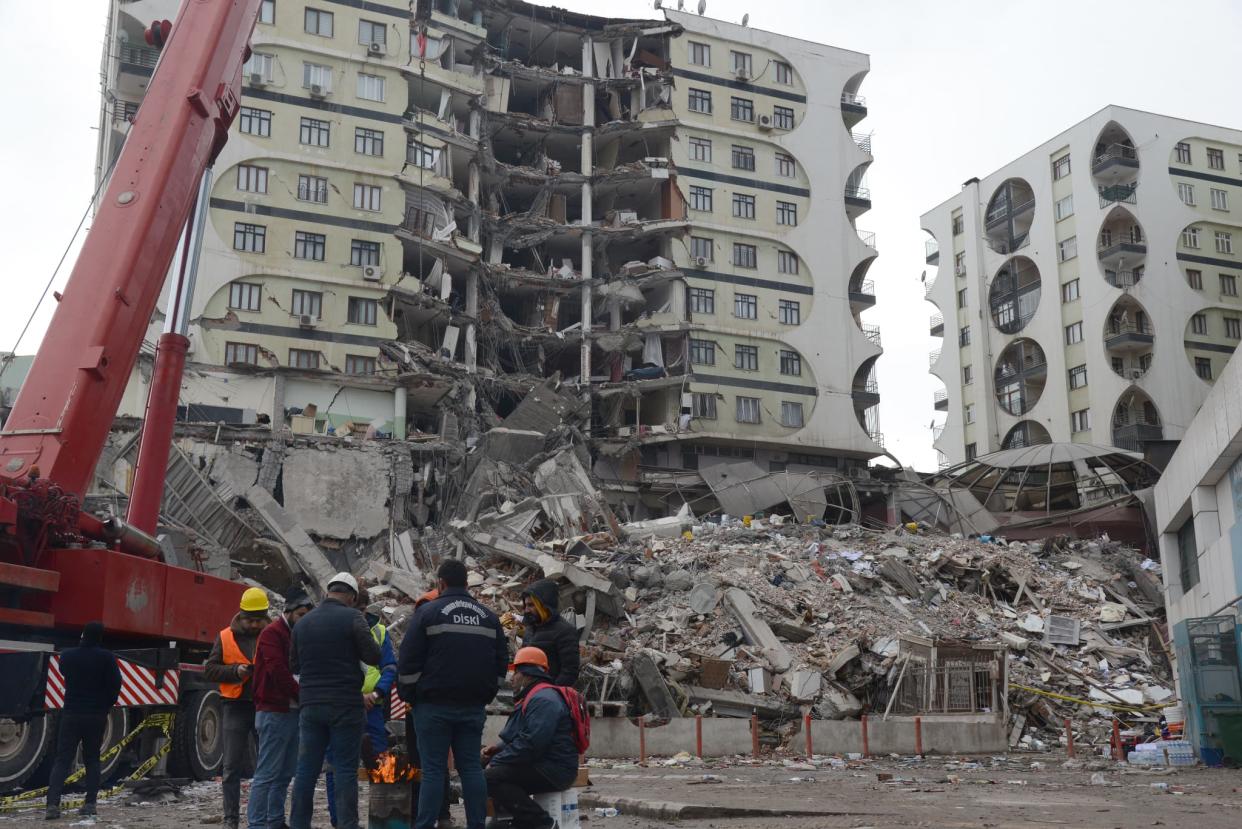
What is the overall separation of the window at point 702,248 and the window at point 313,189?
15876mm

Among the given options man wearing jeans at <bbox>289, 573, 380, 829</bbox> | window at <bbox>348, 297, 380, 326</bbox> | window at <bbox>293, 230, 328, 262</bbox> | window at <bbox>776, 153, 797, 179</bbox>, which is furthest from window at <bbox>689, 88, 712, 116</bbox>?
man wearing jeans at <bbox>289, 573, 380, 829</bbox>

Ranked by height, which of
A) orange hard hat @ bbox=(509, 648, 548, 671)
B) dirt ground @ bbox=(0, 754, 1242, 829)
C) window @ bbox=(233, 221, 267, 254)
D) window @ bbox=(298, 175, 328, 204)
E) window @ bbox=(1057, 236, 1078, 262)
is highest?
window @ bbox=(1057, 236, 1078, 262)

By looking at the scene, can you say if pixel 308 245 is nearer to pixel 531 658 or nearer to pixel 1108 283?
pixel 1108 283

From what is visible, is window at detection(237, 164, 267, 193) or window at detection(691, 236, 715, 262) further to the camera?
window at detection(691, 236, 715, 262)

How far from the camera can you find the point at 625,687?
20.2 m

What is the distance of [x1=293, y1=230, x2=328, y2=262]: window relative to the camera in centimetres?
4288

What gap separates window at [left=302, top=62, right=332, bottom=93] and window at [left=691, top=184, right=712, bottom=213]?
1609cm

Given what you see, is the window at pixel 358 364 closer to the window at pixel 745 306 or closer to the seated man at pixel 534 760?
the window at pixel 745 306

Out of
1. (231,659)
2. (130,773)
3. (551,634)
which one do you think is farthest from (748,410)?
(231,659)

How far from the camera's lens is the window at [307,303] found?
4219 cm

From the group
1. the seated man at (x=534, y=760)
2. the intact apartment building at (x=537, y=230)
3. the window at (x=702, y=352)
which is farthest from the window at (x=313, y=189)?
the seated man at (x=534, y=760)

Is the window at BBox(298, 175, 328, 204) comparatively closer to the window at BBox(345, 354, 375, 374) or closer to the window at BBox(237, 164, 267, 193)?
the window at BBox(237, 164, 267, 193)

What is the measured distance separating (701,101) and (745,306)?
31.4ft

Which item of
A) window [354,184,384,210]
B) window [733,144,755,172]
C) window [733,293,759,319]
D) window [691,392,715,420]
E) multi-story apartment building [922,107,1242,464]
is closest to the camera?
window [354,184,384,210]
